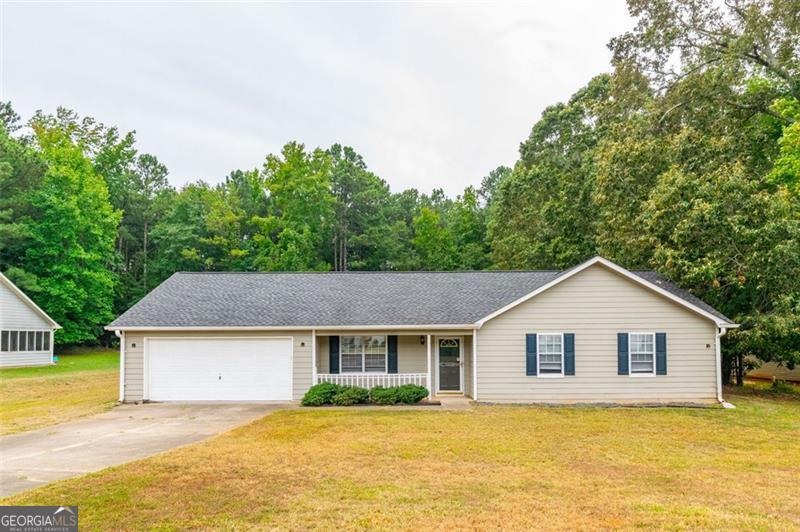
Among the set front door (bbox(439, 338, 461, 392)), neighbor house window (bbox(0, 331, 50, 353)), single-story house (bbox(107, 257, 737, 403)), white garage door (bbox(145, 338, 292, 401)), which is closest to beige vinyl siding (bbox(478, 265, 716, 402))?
single-story house (bbox(107, 257, 737, 403))

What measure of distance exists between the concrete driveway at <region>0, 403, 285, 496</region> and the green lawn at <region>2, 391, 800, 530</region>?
760 mm

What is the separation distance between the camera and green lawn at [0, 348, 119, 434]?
13.7 meters

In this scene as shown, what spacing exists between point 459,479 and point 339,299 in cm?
1091

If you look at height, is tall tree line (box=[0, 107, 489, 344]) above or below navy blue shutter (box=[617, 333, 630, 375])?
above

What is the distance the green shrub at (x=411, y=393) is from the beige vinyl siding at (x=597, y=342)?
63.3 inches

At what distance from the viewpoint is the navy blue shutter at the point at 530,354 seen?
15.7m

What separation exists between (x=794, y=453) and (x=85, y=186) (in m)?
40.3

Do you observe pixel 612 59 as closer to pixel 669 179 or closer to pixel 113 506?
pixel 669 179

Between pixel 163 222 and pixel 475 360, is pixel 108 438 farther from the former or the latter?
pixel 163 222

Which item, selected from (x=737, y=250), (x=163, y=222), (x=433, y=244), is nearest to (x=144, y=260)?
(x=163, y=222)

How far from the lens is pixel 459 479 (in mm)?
7594

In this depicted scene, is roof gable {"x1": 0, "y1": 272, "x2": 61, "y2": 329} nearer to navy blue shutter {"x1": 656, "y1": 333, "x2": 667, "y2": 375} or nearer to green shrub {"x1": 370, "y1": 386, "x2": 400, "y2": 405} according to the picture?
green shrub {"x1": 370, "y1": 386, "x2": 400, "y2": 405}

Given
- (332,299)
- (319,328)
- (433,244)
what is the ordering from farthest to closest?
1. (433,244)
2. (332,299)
3. (319,328)

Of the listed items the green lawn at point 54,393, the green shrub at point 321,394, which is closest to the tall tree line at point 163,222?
the green lawn at point 54,393
